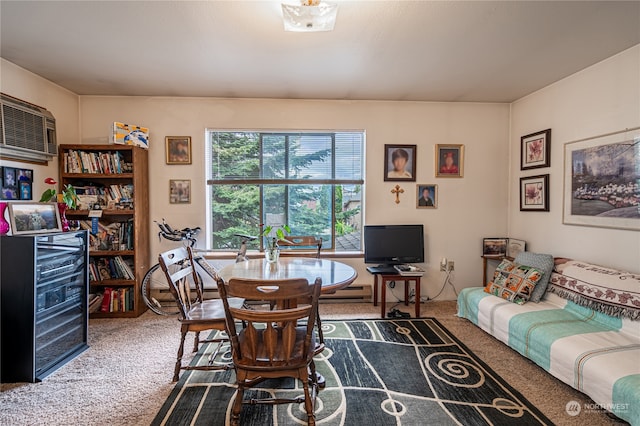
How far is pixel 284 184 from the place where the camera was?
13.0 feet

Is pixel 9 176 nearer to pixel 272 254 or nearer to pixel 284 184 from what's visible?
pixel 272 254

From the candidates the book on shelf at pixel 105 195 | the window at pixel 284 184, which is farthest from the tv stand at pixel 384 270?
the book on shelf at pixel 105 195

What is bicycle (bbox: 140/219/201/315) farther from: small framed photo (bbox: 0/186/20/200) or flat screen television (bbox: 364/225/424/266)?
flat screen television (bbox: 364/225/424/266)

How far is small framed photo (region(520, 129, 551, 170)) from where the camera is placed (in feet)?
11.1

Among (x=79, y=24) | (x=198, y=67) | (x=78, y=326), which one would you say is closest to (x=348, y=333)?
(x=78, y=326)

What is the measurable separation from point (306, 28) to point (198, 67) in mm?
1341

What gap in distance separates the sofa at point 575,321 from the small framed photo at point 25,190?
178 inches

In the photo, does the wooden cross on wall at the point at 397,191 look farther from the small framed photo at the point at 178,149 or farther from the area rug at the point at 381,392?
the small framed photo at the point at 178,149

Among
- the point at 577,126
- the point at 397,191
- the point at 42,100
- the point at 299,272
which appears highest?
the point at 42,100

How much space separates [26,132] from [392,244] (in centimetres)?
391

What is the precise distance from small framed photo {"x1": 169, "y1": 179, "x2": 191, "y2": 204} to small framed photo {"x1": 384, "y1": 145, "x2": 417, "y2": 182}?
250cm

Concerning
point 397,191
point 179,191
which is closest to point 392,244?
point 397,191

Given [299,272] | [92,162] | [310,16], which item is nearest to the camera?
[310,16]

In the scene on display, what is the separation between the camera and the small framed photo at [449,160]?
13.0 ft
